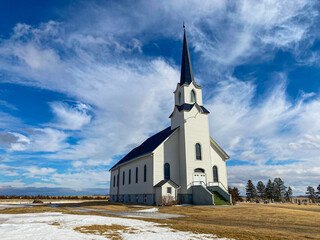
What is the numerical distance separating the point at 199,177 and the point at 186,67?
16686mm

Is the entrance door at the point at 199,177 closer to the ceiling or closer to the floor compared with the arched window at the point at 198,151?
closer to the floor

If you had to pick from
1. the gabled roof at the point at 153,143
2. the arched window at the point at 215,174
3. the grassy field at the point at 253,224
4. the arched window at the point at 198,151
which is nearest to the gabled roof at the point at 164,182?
the gabled roof at the point at 153,143

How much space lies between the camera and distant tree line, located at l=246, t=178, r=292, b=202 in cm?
5962

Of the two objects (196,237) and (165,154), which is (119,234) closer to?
(196,237)

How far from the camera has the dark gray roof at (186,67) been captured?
34.6 metres

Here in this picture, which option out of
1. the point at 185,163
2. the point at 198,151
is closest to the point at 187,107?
the point at 198,151

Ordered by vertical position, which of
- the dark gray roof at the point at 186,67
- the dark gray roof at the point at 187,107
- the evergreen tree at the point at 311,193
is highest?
the dark gray roof at the point at 186,67

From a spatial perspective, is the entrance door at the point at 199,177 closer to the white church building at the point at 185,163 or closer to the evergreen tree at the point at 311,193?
the white church building at the point at 185,163

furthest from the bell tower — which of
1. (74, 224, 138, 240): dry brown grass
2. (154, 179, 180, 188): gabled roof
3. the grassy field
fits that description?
(74, 224, 138, 240): dry brown grass

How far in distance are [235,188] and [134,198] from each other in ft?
79.4

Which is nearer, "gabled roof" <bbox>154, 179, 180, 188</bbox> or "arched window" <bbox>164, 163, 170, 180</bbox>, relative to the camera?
"gabled roof" <bbox>154, 179, 180, 188</bbox>

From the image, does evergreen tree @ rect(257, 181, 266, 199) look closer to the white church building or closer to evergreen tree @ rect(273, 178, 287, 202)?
evergreen tree @ rect(273, 178, 287, 202)

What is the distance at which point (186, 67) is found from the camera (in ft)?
117

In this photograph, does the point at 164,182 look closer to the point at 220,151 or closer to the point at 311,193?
the point at 220,151
